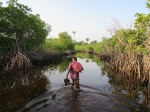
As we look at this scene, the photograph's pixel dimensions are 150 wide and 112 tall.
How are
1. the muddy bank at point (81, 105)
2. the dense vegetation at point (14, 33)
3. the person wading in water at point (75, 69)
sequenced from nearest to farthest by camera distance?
the muddy bank at point (81, 105)
the person wading in water at point (75, 69)
the dense vegetation at point (14, 33)

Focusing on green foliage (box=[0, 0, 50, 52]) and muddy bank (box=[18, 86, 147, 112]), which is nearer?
muddy bank (box=[18, 86, 147, 112])

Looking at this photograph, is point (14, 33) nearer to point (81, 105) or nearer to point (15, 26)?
point (15, 26)

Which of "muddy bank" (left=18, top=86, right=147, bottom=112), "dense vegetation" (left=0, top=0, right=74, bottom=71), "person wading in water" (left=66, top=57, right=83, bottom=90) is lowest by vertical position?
"muddy bank" (left=18, top=86, right=147, bottom=112)

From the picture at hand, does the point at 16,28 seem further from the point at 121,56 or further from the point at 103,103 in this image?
the point at 103,103

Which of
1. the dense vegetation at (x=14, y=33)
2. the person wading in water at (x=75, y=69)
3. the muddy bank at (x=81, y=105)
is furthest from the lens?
the dense vegetation at (x=14, y=33)

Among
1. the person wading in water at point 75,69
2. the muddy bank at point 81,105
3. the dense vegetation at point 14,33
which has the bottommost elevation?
the muddy bank at point 81,105

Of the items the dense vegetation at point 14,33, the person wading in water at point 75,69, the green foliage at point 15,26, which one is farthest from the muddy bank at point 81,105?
the green foliage at point 15,26

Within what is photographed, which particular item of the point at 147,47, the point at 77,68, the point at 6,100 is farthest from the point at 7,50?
the point at 147,47

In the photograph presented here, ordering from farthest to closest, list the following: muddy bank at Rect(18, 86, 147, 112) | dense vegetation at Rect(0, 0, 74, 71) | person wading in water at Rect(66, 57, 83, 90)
A: dense vegetation at Rect(0, 0, 74, 71), person wading in water at Rect(66, 57, 83, 90), muddy bank at Rect(18, 86, 147, 112)

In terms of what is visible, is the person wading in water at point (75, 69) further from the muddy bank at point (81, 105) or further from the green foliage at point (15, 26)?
the green foliage at point (15, 26)

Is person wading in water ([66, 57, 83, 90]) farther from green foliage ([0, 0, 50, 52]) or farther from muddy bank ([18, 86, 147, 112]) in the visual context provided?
green foliage ([0, 0, 50, 52])

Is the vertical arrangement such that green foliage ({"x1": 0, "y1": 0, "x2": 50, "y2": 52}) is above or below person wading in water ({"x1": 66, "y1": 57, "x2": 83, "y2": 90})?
above

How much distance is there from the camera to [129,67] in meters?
17.6

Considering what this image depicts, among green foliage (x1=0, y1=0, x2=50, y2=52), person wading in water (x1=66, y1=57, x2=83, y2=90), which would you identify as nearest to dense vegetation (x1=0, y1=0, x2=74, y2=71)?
green foliage (x1=0, y1=0, x2=50, y2=52)
